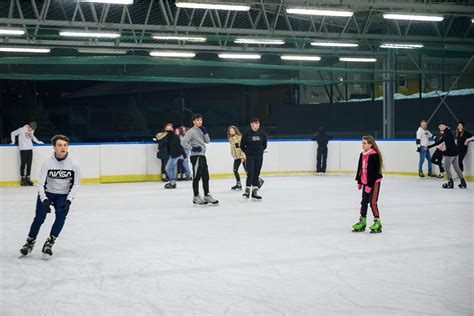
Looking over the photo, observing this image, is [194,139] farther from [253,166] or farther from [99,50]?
[99,50]

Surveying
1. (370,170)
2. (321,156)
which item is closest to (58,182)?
(370,170)

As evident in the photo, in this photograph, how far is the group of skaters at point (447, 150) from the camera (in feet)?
51.9

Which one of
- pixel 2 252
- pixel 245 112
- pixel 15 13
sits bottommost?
pixel 2 252

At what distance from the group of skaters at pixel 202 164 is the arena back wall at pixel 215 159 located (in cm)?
45

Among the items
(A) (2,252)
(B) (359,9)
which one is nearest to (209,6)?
(B) (359,9)

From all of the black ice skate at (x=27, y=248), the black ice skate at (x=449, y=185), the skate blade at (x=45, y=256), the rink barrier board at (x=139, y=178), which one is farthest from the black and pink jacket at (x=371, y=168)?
the rink barrier board at (x=139, y=178)

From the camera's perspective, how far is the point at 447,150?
15852 millimetres

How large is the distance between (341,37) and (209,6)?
22.0 feet

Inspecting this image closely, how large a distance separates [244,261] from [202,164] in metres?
5.59

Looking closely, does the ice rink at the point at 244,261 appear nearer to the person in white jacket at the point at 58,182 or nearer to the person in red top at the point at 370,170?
the person in white jacket at the point at 58,182

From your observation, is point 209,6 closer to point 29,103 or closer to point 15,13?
point 15,13

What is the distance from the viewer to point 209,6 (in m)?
15.0

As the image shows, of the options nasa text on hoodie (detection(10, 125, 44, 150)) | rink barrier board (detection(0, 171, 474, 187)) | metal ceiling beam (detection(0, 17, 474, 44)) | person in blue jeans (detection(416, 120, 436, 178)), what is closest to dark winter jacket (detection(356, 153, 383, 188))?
rink barrier board (detection(0, 171, 474, 187))

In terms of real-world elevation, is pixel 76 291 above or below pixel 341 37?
below
